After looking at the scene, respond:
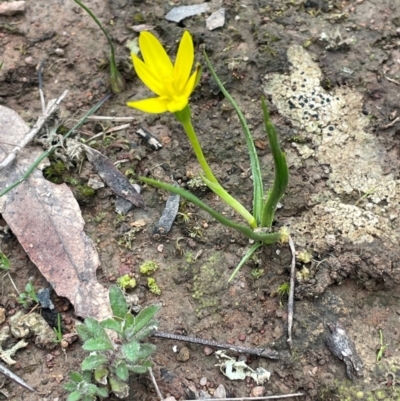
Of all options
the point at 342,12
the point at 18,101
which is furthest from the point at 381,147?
the point at 18,101

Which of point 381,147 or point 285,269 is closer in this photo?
point 285,269

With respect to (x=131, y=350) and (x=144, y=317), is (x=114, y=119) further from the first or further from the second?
(x=131, y=350)

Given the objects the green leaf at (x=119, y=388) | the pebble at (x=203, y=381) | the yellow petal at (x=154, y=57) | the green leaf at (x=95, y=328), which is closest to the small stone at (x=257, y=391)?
the pebble at (x=203, y=381)

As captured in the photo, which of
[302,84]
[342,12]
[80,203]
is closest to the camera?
[80,203]

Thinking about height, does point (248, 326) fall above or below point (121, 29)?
below

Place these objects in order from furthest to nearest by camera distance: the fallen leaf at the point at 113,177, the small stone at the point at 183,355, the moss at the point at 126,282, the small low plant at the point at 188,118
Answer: the fallen leaf at the point at 113,177 → the moss at the point at 126,282 → the small stone at the point at 183,355 → the small low plant at the point at 188,118

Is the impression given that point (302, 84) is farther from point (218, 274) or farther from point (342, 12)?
point (218, 274)

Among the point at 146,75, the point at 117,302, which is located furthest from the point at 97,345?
the point at 146,75

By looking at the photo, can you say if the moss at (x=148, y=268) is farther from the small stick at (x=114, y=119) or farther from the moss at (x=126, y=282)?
the small stick at (x=114, y=119)
